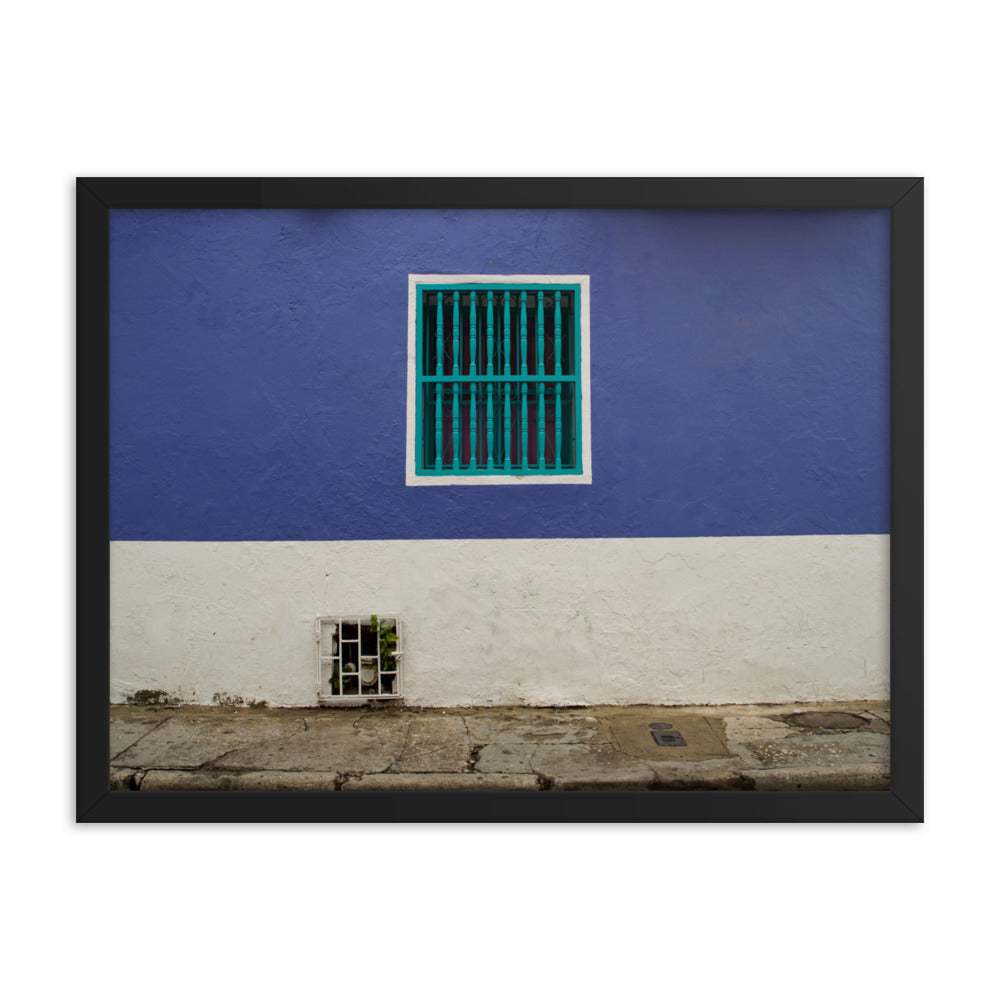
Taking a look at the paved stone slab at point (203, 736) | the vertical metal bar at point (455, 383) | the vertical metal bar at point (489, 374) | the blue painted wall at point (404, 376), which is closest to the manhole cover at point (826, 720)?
the blue painted wall at point (404, 376)

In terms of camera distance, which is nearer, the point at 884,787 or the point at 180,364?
the point at 884,787

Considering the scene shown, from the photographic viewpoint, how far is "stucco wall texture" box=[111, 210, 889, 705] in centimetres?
411

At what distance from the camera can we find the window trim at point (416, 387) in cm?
416

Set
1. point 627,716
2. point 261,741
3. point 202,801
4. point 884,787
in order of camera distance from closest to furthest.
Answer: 1. point 202,801
2. point 884,787
3. point 261,741
4. point 627,716

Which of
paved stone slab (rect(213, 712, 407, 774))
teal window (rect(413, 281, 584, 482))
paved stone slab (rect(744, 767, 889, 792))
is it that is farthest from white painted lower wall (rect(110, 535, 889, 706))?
paved stone slab (rect(744, 767, 889, 792))

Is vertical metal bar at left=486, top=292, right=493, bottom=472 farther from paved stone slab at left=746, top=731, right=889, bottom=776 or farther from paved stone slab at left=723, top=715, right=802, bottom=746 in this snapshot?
paved stone slab at left=746, top=731, right=889, bottom=776

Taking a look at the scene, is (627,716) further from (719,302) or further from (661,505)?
Result: (719,302)

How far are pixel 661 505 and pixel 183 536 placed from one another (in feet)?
9.98

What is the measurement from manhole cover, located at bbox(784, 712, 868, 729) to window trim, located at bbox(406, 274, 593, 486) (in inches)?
75.0

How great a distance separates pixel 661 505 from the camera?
4.18m

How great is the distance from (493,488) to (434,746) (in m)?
1.59

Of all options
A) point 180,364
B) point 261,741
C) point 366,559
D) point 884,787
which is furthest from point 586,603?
point 180,364

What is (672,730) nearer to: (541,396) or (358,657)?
(358,657)

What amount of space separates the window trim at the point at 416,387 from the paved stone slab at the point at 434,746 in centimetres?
147
